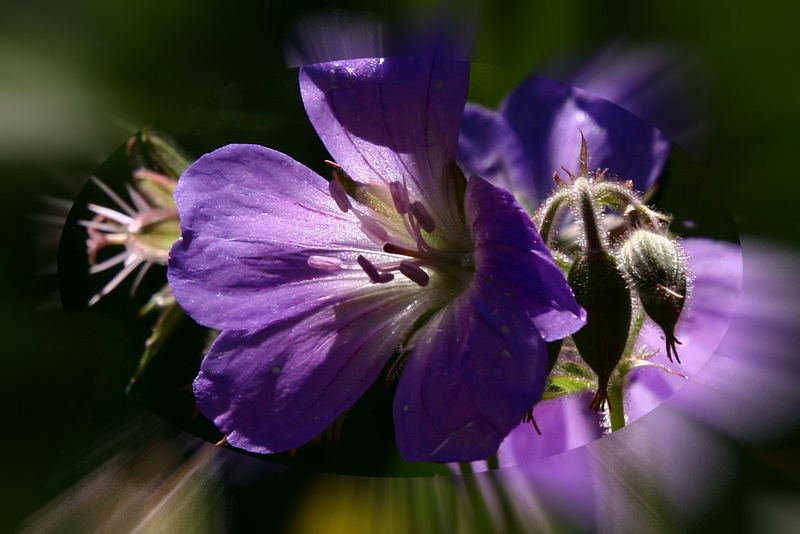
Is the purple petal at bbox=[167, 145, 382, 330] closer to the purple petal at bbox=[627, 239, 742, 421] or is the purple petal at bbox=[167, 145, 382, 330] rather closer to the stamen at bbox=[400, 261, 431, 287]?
the stamen at bbox=[400, 261, 431, 287]

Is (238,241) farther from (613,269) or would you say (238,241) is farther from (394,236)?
(613,269)

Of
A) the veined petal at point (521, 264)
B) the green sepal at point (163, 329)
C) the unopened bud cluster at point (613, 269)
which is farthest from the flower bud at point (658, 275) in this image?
the green sepal at point (163, 329)

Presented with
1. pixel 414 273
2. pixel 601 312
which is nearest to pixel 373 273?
pixel 414 273

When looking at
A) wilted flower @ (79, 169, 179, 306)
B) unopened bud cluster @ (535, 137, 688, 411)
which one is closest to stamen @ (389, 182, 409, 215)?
unopened bud cluster @ (535, 137, 688, 411)

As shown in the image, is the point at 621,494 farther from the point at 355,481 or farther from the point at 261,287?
the point at 261,287

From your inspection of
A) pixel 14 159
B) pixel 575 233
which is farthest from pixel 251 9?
pixel 575 233

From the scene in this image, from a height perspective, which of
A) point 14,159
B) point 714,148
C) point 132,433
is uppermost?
point 14,159
